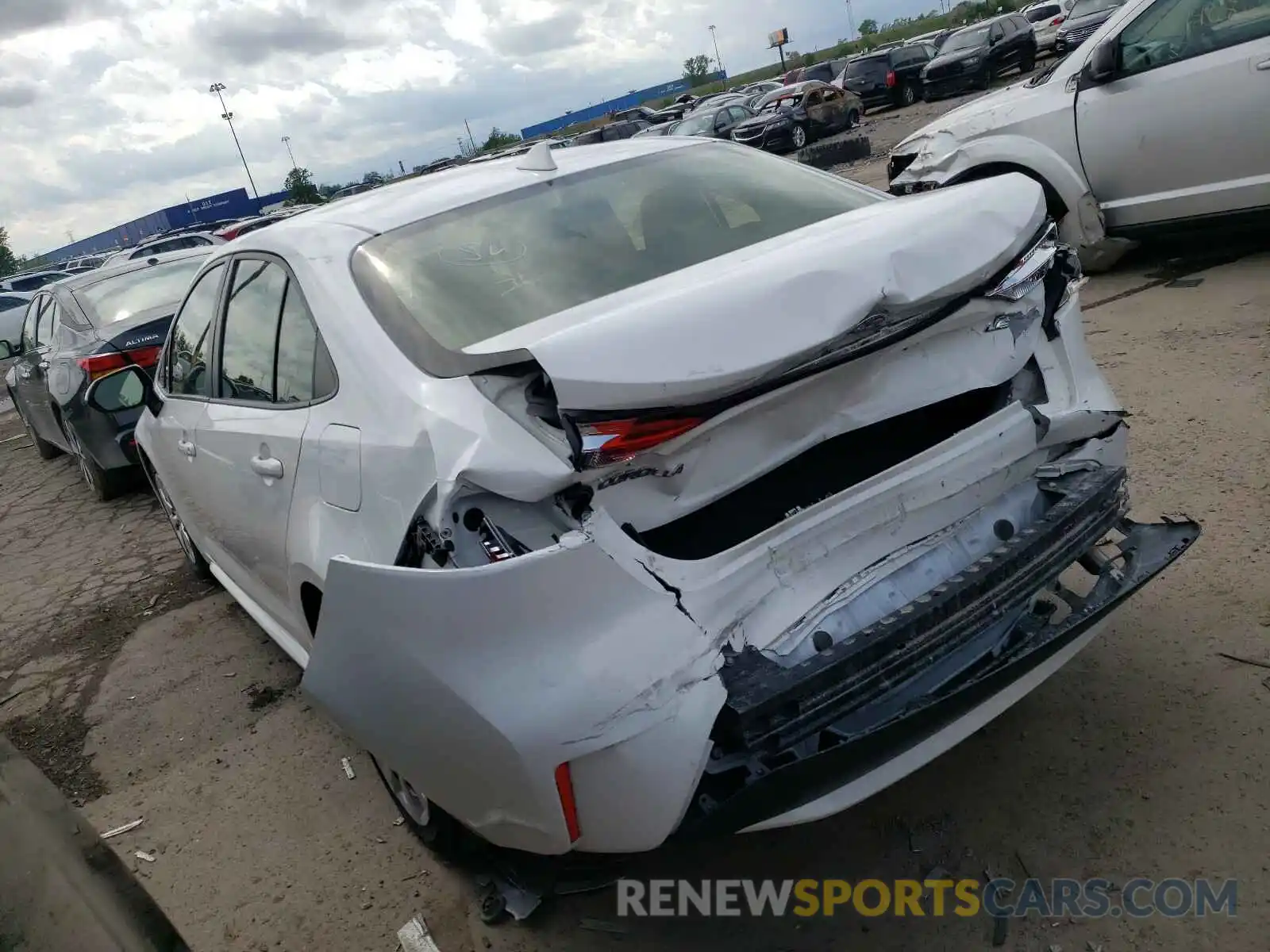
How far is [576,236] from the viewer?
2.80 meters

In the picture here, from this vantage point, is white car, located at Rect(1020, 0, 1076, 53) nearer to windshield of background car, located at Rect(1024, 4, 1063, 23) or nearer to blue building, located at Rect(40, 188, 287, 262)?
windshield of background car, located at Rect(1024, 4, 1063, 23)

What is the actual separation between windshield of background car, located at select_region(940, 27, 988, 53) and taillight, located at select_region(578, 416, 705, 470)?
26.0 metres

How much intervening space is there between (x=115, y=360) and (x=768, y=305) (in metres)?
5.89

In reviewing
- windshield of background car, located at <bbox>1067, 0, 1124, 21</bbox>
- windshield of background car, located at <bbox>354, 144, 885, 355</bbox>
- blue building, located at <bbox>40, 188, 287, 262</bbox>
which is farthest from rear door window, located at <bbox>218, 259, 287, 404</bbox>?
blue building, located at <bbox>40, 188, 287, 262</bbox>

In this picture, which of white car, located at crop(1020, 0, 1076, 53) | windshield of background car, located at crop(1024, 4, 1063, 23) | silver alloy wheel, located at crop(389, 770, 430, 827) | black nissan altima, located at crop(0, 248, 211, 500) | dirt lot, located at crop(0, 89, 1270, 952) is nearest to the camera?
dirt lot, located at crop(0, 89, 1270, 952)

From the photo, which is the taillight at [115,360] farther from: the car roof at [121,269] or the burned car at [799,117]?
the burned car at [799,117]

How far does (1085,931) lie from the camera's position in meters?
2.14

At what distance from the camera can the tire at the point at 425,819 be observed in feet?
8.63

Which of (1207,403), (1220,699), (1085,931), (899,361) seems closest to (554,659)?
(899,361)

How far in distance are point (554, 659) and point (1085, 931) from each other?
4.31 ft

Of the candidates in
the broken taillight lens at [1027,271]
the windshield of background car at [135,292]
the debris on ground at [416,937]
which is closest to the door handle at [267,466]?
the debris on ground at [416,937]

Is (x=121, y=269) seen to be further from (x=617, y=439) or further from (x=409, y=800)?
(x=617, y=439)

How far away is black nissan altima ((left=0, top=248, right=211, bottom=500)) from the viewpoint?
6.69m

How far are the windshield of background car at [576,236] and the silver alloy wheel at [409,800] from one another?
1.25 meters
